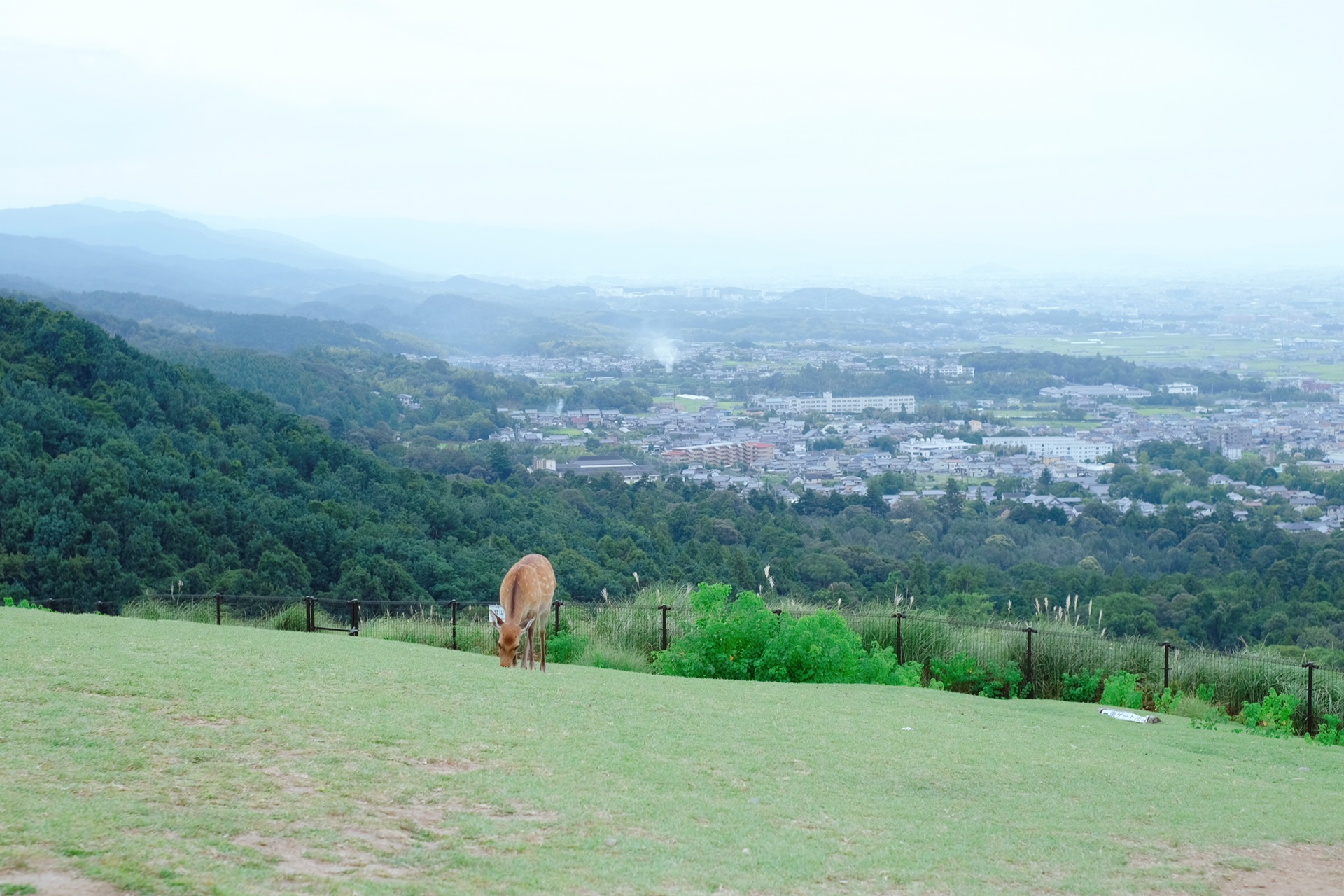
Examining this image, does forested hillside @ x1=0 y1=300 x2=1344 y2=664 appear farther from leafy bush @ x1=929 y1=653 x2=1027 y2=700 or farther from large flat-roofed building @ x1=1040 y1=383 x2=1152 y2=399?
large flat-roofed building @ x1=1040 y1=383 x2=1152 y2=399

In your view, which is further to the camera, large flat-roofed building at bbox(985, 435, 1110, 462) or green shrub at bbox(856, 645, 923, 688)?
large flat-roofed building at bbox(985, 435, 1110, 462)

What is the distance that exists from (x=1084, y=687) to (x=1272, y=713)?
2.52 meters

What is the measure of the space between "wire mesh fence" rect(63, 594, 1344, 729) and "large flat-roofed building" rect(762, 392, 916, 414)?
85.8m

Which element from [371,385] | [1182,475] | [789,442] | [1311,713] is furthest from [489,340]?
[1311,713]

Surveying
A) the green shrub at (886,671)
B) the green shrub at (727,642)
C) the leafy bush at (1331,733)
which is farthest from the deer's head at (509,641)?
the leafy bush at (1331,733)

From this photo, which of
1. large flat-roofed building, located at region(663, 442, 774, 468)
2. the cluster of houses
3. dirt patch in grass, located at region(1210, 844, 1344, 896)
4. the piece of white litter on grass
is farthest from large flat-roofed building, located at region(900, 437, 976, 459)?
dirt patch in grass, located at region(1210, 844, 1344, 896)

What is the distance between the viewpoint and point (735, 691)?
461 inches

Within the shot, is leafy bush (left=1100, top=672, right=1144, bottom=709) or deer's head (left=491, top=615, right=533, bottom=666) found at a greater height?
deer's head (left=491, top=615, right=533, bottom=666)

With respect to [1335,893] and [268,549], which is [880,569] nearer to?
[268,549]

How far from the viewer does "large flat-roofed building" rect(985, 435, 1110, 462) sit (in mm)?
76625

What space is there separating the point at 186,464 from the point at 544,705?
29.7m

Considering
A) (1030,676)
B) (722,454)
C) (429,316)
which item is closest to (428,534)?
(1030,676)

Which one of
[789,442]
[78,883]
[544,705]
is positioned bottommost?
[789,442]

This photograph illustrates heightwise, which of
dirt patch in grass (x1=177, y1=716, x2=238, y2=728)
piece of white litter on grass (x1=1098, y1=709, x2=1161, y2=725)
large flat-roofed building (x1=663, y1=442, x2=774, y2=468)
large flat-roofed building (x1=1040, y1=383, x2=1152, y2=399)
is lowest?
large flat-roofed building (x1=663, y1=442, x2=774, y2=468)
